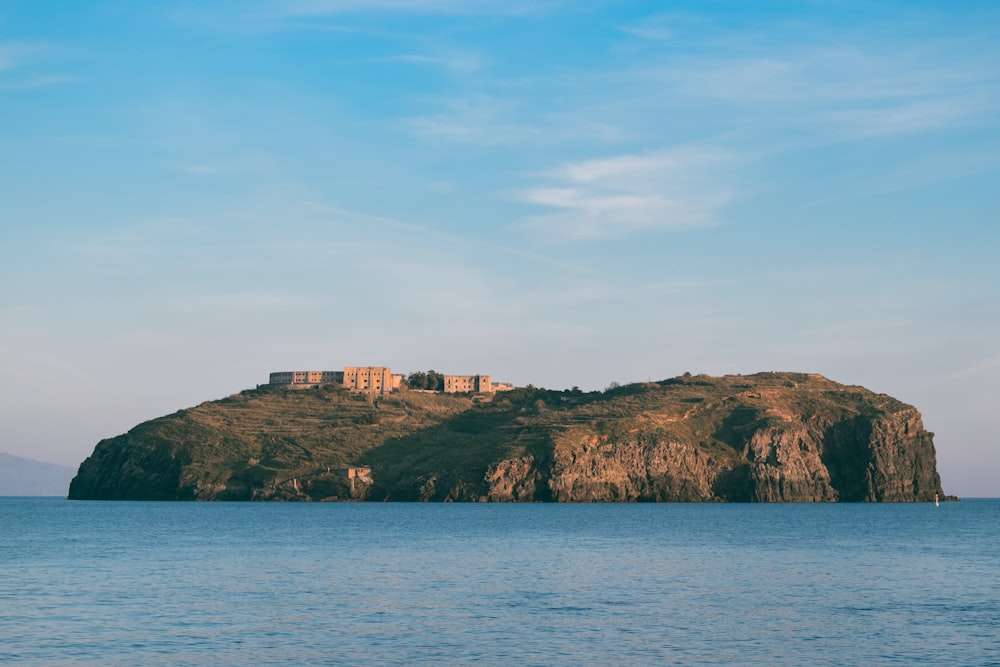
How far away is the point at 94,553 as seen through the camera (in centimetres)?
8594

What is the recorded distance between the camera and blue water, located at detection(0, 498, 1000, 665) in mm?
42406

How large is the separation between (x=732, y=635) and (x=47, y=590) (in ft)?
120

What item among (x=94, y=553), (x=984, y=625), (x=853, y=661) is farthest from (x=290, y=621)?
(x=94, y=553)

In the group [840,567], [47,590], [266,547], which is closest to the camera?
[47,590]

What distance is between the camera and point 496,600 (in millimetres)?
56906

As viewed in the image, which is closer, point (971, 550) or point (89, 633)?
point (89, 633)

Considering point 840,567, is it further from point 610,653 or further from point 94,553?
point 94,553

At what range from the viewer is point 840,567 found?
77.9m

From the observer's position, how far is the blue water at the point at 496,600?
42406 millimetres

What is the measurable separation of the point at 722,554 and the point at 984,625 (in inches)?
1561

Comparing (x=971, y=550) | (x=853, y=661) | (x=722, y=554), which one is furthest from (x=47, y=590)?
(x=971, y=550)

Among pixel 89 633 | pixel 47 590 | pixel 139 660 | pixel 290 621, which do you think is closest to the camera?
pixel 139 660

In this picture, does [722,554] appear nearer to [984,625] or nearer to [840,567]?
[840,567]

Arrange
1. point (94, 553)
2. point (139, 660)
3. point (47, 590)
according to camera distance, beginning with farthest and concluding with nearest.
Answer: point (94, 553) → point (47, 590) → point (139, 660)
